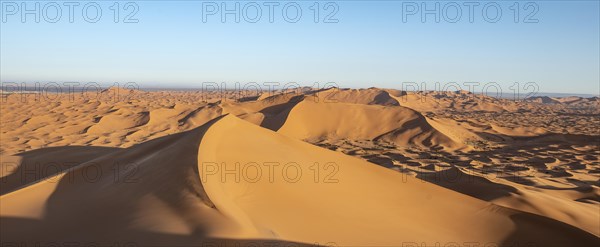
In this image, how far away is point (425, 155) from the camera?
36.3ft

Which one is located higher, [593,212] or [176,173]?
[176,173]

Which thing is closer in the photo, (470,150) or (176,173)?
(176,173)

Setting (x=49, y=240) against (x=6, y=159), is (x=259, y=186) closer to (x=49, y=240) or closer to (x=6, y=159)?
(x=49, y=240)

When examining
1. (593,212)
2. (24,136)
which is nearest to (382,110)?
(593,212)

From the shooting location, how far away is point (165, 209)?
330 cm

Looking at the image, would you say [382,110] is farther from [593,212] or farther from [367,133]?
[593,212]

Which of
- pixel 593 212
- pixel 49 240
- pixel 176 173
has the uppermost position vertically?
pixel 176 173

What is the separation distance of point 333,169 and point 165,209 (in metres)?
2.54

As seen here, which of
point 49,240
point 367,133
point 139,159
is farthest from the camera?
point 367,133

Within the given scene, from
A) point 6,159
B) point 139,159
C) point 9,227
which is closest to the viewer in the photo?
point 9,227

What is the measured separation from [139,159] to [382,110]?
1303cm

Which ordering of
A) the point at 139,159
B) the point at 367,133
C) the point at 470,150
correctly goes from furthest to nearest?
the point at 367,133 < the point at 470,150 < the point at 139,159

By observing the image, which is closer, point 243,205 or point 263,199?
point 243,205

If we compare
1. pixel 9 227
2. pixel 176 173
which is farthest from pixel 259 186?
pixel 9 227
